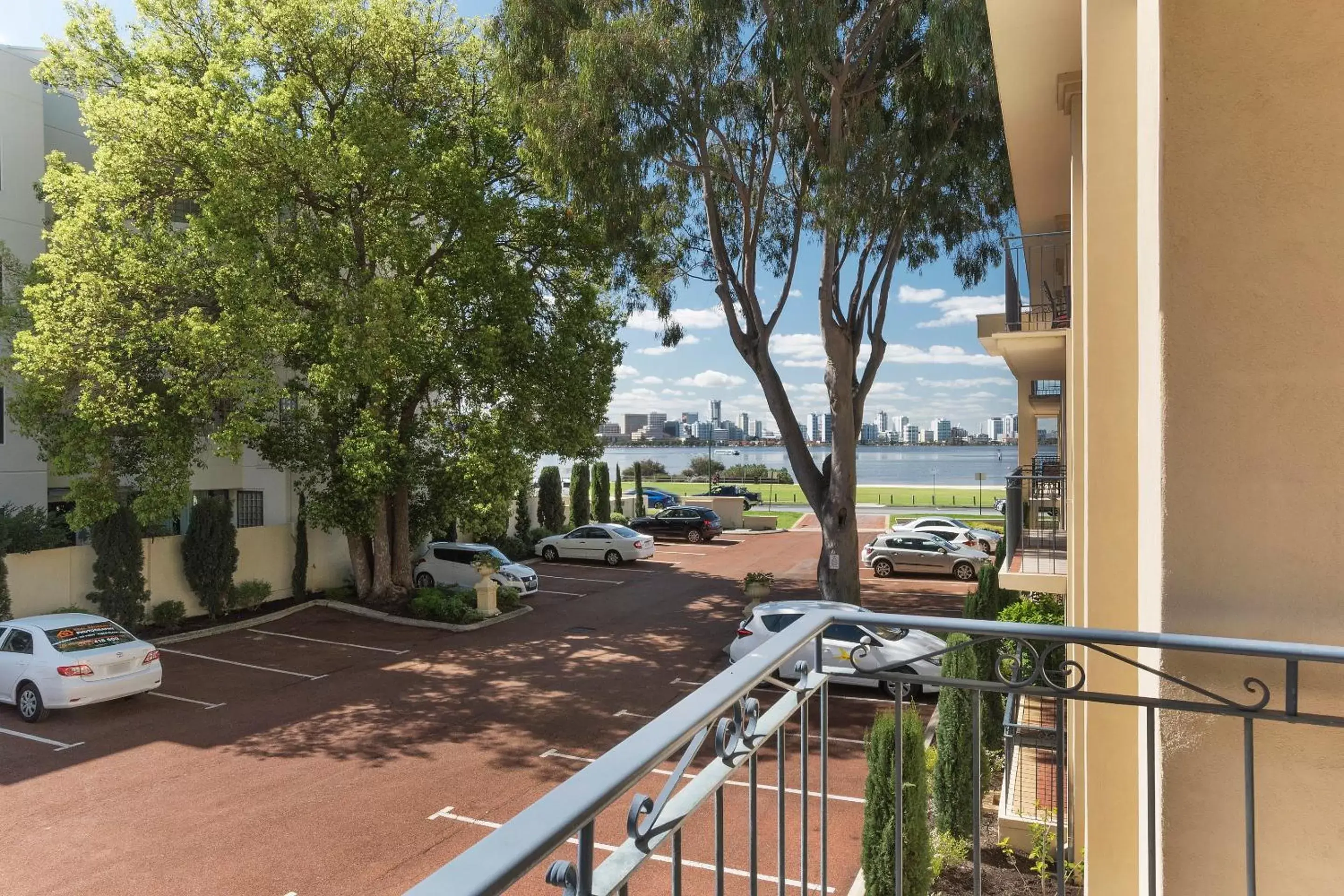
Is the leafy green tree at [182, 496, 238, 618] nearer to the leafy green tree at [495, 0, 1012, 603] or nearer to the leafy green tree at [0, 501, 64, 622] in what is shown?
the leafy green tree at [0, 501, 64, 622]

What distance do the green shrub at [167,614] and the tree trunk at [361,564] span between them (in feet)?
12.9

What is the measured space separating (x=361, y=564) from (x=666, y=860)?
587 inches

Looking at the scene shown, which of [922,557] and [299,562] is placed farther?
[922,557]

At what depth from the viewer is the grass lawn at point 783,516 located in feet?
136

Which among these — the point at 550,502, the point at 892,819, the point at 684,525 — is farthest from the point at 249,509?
the point at 892,819

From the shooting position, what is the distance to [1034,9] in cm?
628

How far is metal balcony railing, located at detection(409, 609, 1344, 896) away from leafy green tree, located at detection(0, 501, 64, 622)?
17.2 metres

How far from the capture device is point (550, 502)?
1288 inches

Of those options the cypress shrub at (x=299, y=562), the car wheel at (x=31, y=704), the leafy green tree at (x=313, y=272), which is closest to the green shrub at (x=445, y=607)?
the leafy green tree at (x=313, y=272)

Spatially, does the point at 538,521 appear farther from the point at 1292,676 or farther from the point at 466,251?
the point at 1292,676

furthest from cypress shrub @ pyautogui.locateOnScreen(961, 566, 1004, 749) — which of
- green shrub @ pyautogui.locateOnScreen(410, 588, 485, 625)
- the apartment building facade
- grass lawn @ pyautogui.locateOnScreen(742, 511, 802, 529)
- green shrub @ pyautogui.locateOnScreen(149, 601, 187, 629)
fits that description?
grass lawn @ pyautogui.locateOnScreen(742, 511, 802, 529)

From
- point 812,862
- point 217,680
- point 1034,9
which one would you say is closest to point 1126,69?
point 1034,9

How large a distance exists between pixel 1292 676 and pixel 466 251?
1693 centimetres

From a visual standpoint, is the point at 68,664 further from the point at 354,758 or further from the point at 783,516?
the point at 783,516
